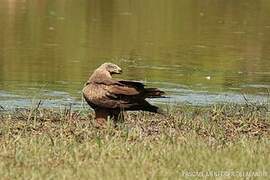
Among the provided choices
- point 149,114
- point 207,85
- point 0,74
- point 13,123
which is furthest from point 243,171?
point 0,74

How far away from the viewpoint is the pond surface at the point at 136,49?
39.6 ft

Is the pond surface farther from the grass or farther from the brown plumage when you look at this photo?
the brown plumage

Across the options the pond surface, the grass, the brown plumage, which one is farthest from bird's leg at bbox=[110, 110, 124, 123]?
the pond surface

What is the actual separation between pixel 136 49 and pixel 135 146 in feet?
32.7

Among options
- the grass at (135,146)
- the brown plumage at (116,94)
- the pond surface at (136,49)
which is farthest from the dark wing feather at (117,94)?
the pond surface at (136,49)

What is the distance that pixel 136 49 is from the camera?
16562 millimetres

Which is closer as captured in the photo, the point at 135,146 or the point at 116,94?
the point at 135,146

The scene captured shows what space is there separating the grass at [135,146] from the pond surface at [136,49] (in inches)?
87.1

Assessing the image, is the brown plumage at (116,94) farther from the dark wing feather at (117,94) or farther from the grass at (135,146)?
the grass at (135,146)

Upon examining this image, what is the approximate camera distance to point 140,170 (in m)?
5.74

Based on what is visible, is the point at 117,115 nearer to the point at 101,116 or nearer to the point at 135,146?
the point at 101,116

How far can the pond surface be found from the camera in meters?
12.1

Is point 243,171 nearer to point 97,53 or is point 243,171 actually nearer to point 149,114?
point 149,114

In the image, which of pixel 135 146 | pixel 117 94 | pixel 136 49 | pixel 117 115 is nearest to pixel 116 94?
pixel 117 94
